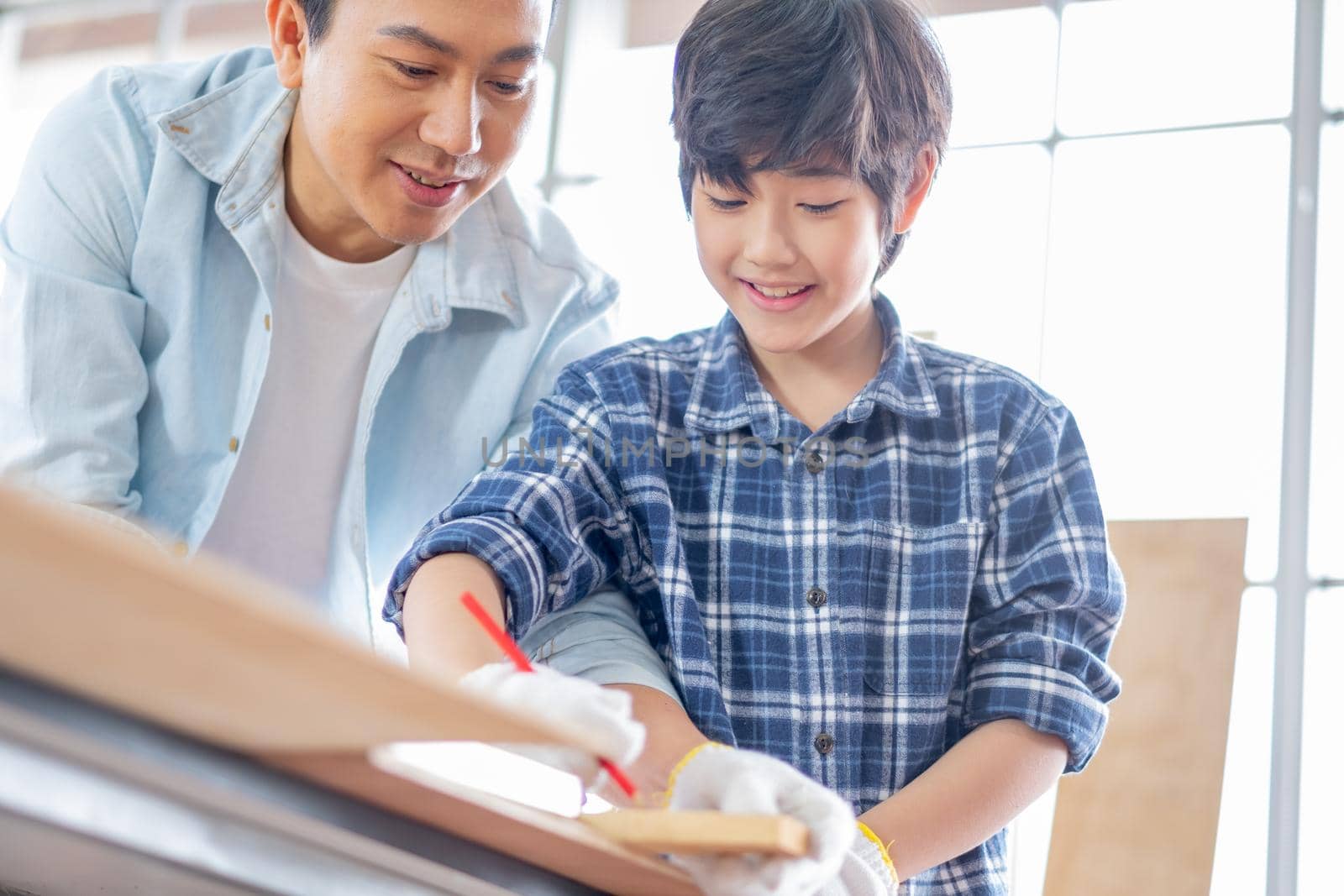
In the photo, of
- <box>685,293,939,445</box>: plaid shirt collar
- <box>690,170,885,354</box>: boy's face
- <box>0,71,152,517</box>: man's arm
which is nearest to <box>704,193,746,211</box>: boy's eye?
<box>690,170,885,354</box>: boy's face

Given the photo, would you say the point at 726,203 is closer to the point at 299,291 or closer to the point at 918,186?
the point at 918,186

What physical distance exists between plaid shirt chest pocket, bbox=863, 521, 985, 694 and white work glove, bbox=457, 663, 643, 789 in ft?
1.65

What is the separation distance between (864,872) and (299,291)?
101 centimetres

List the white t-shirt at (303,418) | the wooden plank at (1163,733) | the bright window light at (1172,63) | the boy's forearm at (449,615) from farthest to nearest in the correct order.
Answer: the bright window light at (1172,63) → the wooden plank at (1163,733) → the white t-shirt at (303,418) → the boy's forearm at (449,615)

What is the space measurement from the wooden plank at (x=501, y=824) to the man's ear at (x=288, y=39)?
1.07 meters

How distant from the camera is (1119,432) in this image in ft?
10.4

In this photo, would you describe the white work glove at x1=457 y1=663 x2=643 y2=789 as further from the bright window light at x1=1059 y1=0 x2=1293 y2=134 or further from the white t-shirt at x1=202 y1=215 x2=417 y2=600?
the bright window light at x1=1059 y1=0 x2=1293 y2=134

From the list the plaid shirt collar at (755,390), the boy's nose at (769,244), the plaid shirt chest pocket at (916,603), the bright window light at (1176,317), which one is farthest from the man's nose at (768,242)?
the bright window light at (1176,317)

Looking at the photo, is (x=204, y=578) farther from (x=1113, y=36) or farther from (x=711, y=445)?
(x=1113, y=36)

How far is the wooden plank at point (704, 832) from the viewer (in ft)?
2.10

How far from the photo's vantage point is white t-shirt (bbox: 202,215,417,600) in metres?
1.58

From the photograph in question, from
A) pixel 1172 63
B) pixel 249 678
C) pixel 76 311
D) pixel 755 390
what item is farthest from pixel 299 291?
pixel 1172 63

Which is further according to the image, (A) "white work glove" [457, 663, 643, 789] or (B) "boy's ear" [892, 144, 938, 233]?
(B) "boy's ear" [892, 144, 938, 233]

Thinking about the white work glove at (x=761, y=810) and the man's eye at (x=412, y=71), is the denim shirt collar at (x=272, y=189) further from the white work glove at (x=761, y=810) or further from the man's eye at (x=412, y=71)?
the white work glove at (x=761, y=810)
